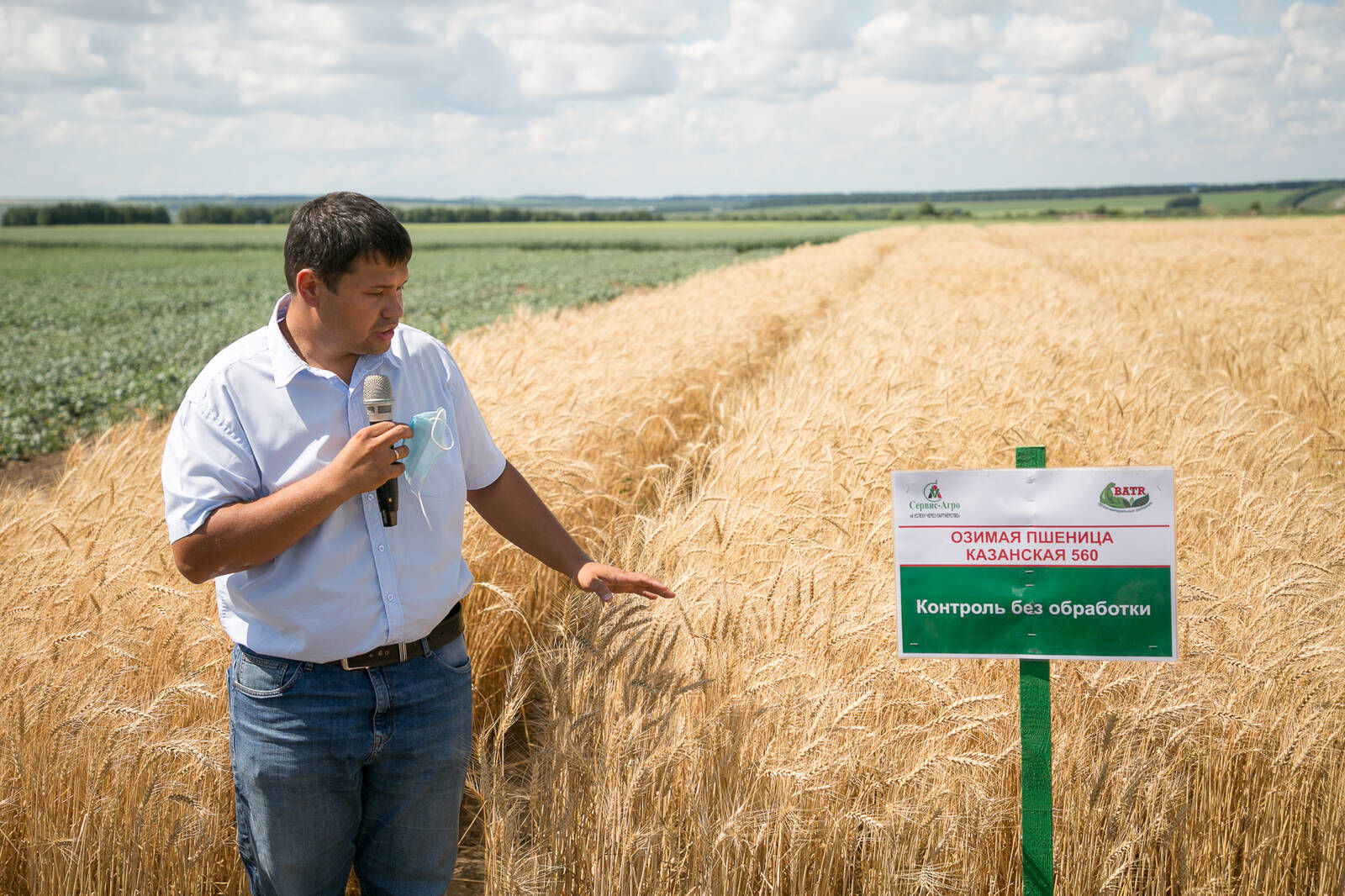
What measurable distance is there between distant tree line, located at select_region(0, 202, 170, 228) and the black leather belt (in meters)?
107

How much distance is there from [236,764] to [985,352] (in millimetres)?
5229

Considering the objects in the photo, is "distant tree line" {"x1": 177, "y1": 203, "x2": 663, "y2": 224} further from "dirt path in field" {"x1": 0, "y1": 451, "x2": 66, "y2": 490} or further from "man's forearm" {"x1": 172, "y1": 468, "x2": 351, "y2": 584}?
"man's forearm" {"x1": 172, "y1": 468, "x2": 351, "y2": 584}

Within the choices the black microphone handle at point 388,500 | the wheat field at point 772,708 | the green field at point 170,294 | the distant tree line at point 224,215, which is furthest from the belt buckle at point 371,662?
the distant tree line at point 224,215

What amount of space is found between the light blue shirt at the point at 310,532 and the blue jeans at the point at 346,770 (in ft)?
0.30

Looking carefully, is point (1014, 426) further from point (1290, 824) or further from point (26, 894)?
point (26, 894)

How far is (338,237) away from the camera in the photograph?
1582 millimetres

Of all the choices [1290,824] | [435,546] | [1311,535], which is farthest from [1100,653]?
[1311,535]

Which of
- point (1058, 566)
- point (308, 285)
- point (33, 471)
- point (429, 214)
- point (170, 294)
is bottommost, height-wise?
point (33, 471)

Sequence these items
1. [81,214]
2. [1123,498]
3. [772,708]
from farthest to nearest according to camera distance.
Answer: [81,214], [772,708], [1123,498]

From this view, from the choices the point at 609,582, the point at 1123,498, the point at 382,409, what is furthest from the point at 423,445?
the point at 1123,498

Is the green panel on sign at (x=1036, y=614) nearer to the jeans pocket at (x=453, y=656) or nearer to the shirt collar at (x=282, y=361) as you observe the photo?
the jeans pocket at (x=453, y=656)

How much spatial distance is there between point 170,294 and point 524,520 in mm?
33525

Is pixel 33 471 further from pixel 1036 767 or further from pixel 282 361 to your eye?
pixel 1036 767

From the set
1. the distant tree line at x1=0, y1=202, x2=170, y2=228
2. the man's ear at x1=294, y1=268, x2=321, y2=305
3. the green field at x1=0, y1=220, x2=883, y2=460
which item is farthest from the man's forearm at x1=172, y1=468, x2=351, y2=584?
the distant tree line at x1=0, y1=202, x2=170, y2=228
